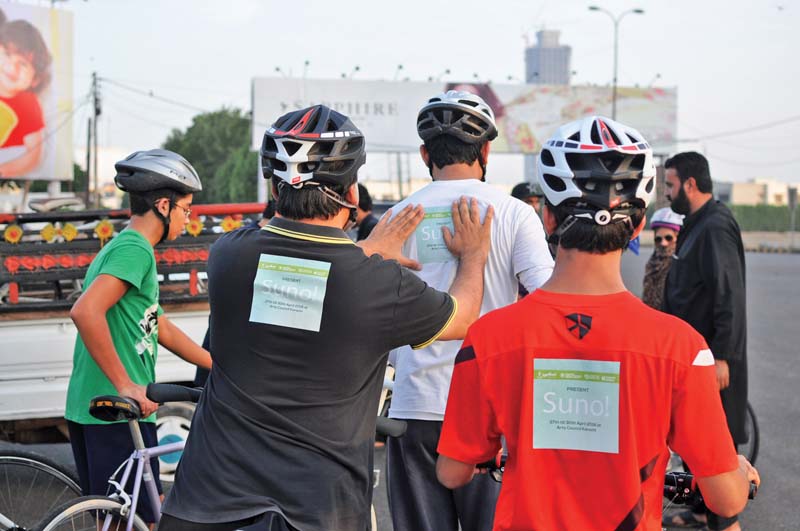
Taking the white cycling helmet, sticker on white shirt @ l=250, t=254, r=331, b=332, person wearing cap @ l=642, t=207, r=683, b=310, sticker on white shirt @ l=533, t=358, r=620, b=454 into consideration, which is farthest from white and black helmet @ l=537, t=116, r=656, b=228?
the white cycling helmet

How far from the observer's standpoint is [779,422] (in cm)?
869

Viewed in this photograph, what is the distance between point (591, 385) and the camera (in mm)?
2152

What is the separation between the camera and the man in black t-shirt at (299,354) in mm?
2441

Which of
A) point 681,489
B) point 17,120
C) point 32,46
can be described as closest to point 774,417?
point 681,489

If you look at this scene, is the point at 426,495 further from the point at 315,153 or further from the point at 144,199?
the point at 144,199

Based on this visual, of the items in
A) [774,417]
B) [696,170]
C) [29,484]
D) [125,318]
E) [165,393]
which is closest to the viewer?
[165,393]

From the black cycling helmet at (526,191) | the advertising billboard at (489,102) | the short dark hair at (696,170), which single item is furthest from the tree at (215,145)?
the short dark hair at (696,170)

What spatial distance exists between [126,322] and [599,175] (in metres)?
2.19

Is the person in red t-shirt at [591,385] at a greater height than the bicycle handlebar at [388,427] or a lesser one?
greater

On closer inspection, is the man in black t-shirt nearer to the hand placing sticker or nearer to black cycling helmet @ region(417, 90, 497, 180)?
the hand placing sticker

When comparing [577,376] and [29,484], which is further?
[29,484]

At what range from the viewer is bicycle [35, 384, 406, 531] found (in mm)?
3443

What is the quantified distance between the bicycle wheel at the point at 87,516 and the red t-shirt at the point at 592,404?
5.84ft

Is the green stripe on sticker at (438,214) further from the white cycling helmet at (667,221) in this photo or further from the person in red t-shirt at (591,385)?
the white cycling helmet at (667,221)
